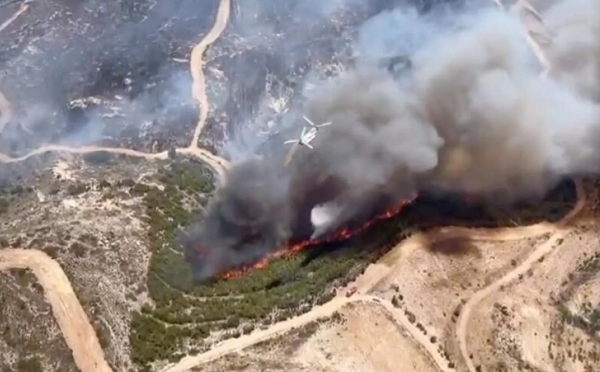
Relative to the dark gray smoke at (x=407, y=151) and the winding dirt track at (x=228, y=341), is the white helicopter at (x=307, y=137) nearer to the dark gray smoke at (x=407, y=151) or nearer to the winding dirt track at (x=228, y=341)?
the dark gray smoke at (x=407, y=151)

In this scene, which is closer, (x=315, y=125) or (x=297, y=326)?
(x=297, y=326)

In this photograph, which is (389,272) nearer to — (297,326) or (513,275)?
(297,326)

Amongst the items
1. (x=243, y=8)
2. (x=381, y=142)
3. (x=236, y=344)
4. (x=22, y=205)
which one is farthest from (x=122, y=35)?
(x=236, y=344)

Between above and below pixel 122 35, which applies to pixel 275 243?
below

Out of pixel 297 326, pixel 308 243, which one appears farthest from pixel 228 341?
pixel 308 243

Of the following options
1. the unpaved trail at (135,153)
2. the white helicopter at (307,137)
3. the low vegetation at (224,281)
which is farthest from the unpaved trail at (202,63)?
the white helicopter at (307,137)

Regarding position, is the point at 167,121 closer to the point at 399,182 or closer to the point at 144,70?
the point at 144,70

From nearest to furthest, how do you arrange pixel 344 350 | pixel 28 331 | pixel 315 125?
pixel 28 331 → pixel 344 350 → pixel 315 125

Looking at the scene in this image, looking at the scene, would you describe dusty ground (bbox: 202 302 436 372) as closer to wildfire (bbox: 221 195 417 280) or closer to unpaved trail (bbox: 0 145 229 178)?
wildfire (bbox: 221 195 417 280)
